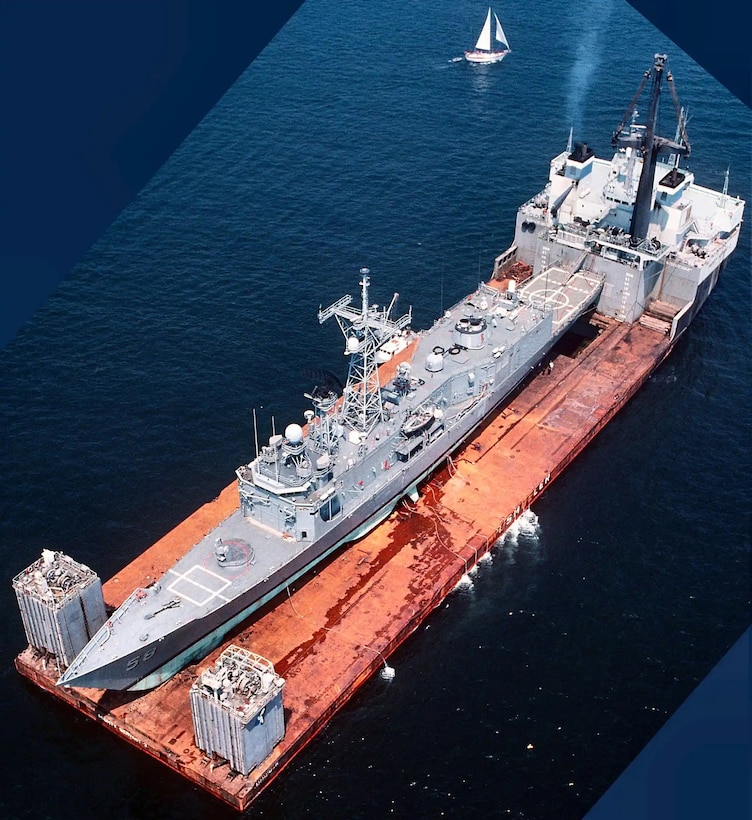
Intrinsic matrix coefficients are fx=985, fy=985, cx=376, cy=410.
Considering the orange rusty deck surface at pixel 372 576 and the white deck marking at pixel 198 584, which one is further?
the white deck marking at pixel 198 584

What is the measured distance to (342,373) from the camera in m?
78.6

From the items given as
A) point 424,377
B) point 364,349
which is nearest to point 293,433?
point 364,349

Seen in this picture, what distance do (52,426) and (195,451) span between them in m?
10.8

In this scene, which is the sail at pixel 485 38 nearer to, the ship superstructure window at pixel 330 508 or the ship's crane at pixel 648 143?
the ship's crane at pixel 648 143

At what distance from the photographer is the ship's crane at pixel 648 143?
7656cm

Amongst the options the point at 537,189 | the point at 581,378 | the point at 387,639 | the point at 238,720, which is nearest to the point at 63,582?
the point at 238,720

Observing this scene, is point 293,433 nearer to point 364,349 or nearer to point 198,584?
point 364,349

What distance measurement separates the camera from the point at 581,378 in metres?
78.3

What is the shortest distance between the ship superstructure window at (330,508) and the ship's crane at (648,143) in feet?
125

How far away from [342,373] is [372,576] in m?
22.1

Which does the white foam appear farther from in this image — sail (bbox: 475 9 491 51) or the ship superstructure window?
sail (bbox: 475 9 491 51)

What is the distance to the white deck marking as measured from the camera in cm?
5484

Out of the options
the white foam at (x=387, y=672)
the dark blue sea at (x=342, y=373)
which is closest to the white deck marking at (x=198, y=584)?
the dark blue sea at (x=342, y=373)

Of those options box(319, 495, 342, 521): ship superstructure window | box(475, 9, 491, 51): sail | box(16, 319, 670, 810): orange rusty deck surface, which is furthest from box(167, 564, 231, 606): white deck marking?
box(475, 9, 491, 51): sail
